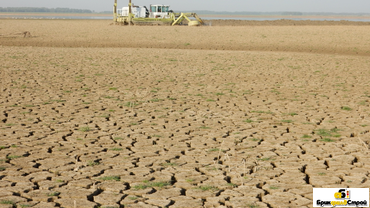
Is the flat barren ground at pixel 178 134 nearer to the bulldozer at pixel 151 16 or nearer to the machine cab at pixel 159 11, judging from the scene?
the bulldozer at pixel 151 16

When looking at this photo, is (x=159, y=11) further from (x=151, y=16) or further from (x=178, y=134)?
(x=178, y=134)

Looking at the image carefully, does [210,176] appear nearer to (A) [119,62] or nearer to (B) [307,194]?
(B) [307,194]

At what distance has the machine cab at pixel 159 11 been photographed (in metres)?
42.1

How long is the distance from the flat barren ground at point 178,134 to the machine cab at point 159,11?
27.5 metres

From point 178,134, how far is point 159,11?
3711 cm

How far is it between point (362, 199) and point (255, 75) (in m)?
9.08

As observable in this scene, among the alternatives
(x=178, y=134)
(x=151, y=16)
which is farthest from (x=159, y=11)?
(x=178, y=134)

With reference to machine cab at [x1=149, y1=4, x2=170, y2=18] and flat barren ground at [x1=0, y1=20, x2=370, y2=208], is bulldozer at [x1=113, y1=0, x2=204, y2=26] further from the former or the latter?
flat barren ground at [x1=0, y1=20, x2=370, y2=208]

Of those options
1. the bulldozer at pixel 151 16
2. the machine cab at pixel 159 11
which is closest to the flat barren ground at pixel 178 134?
the bulldozer at pixel 151 16

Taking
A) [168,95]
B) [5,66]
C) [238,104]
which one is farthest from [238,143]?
[5,66]

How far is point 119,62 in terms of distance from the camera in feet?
52.0

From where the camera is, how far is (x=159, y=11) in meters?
42.9

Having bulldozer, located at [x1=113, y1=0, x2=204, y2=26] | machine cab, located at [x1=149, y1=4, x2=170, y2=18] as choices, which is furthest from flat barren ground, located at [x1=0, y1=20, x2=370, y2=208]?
machine cab, located at [x1=149, y1=4, x2=170, y2=18]

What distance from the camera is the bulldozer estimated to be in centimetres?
4019
